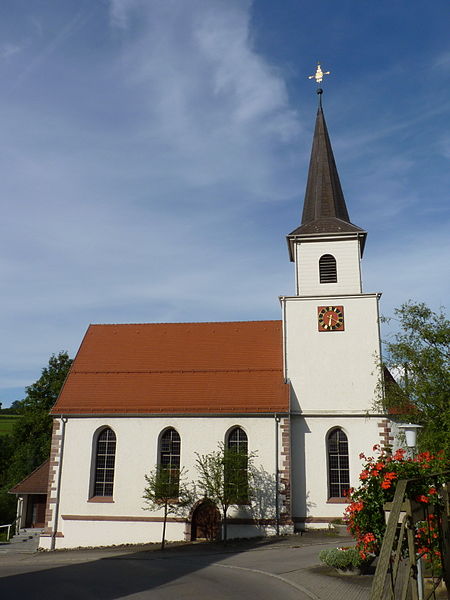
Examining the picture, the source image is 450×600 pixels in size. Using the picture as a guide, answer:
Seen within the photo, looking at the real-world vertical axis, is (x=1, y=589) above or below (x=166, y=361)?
below

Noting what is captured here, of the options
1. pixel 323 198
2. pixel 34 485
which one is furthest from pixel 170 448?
pixel 323 198

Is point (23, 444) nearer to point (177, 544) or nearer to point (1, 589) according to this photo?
point (177, 544)

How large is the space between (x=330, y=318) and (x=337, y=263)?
274cm

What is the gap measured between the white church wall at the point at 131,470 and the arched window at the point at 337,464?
243 centimetres

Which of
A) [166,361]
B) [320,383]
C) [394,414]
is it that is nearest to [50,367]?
[166,361]

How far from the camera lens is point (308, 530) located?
20938 mm

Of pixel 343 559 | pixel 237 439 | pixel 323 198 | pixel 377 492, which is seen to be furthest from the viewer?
pixel 323 198

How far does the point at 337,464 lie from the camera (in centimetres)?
2177

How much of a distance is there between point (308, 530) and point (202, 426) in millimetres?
5818

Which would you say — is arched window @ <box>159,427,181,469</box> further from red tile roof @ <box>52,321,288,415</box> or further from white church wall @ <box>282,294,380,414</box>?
white church wall @ <box>282,294,380,414</box>

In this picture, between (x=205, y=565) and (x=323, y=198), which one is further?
(x=323, y=198)

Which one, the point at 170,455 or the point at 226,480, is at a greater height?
the point at 170,455

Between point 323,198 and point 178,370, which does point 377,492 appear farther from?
point 323,198

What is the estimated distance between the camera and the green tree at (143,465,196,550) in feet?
67.2
